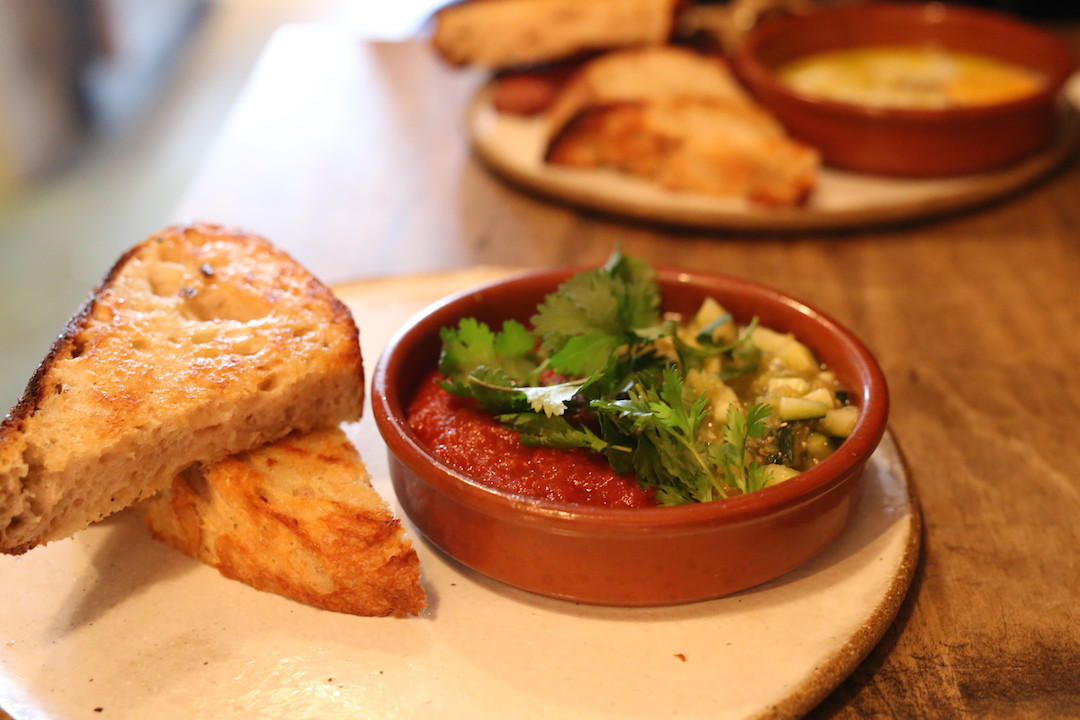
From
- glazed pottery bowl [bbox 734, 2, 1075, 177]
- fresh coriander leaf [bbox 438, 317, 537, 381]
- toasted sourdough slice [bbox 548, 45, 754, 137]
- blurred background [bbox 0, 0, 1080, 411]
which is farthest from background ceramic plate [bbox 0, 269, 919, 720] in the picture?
blurred background [bbox 0, 0, 1080, 411]

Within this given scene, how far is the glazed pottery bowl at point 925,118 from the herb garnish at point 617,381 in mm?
1749

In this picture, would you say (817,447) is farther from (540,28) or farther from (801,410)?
(540,28)

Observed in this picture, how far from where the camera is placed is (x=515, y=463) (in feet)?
6.56

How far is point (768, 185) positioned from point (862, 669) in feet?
7.30

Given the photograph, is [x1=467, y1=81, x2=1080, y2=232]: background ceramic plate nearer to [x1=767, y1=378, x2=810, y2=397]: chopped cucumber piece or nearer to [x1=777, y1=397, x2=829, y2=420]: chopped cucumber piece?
[x1=767, y1=378, x2=810, y2=397]: chopped cucumber piece

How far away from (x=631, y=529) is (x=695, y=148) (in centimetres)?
226

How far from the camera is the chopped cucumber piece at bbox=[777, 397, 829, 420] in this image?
6.66 feet

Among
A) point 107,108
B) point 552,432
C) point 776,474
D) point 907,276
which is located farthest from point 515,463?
point 107,108

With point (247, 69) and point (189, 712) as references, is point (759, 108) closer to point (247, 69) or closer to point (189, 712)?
point (189, 712)

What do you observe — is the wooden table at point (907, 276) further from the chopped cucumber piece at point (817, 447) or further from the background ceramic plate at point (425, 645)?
the chopped cucumber piece at point (817, 447)

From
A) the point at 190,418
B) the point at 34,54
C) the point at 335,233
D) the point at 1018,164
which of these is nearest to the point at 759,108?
the point at 1018,164

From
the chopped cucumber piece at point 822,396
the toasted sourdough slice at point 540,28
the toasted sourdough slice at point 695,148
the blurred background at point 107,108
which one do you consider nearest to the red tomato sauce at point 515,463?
the chopped cucumber piece at point 822,396

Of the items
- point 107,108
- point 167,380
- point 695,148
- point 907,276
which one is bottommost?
point 107,108

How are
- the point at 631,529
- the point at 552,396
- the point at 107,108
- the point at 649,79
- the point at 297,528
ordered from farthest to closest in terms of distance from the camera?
the point at 107,108 → the point at 649,79 → the point at 552,396 → the point at 297,528 → the point at 631,529
